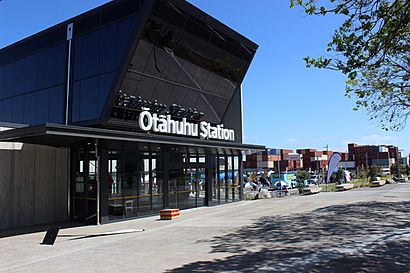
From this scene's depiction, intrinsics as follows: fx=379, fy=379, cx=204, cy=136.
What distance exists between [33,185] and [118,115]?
458 centimetres

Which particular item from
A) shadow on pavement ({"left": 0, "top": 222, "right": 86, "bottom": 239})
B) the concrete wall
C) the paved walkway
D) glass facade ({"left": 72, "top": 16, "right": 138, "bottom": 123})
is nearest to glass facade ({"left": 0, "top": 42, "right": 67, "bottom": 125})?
glass facade ({"left": 72, "top": 16, "right": 138, "bottom": 123})

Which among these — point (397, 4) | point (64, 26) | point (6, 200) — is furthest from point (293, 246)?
point (64, 26)

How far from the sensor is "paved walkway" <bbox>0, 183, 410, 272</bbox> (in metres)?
8.03

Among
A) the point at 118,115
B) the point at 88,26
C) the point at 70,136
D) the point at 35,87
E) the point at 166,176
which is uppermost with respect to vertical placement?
the point at 88,26

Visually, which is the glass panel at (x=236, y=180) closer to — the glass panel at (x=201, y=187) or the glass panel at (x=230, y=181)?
the glass panel at (x=230, y=181)

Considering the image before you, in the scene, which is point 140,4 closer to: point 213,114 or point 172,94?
point 172,94

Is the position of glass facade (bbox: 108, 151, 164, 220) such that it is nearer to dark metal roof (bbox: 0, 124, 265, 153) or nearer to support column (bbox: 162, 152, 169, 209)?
support column (bbox: 162, 152, 169, 209)

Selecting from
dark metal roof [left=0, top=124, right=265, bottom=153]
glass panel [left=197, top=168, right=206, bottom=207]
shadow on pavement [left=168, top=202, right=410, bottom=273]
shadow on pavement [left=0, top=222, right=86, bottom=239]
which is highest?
dark metal roof [left=0, top=124, right=265, bottom=153]

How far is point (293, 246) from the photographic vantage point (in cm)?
966

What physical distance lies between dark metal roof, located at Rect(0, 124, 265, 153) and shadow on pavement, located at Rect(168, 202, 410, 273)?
5.21 m

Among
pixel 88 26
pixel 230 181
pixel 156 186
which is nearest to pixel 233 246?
pixel 156 186

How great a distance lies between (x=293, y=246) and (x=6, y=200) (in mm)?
10947

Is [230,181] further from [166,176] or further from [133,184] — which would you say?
[133,184]

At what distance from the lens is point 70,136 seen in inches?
517
